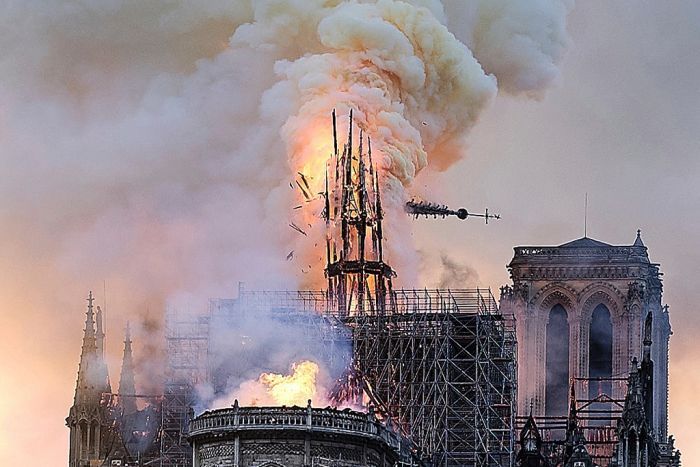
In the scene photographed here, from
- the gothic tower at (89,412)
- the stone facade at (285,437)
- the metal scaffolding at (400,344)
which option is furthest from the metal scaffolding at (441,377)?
the stone facade at (285,437)

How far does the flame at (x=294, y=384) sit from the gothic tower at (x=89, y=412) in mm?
18071

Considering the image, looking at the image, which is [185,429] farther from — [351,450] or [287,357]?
[351,450]

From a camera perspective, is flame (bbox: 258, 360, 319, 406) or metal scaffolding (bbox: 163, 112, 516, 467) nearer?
flame (bbox: 258, 360, 319, 406)

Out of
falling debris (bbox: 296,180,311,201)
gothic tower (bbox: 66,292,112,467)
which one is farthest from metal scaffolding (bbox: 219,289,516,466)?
gothic tower (bbox: 66,292,112,467)

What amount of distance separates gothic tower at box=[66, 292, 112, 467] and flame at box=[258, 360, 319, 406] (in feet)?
59.3

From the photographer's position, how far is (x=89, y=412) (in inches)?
6988

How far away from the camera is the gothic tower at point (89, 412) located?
17650 centimetres

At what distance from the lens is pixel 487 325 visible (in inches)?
6708

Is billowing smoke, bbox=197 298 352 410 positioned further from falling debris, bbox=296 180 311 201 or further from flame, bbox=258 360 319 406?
falling debris, bbox=296 180 311 201

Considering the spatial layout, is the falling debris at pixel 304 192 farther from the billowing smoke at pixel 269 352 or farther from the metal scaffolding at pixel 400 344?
the billowing smoke at pixel 269 352

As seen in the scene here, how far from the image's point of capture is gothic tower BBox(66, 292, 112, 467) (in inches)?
6949

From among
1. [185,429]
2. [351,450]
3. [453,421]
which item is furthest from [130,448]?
[351,450]

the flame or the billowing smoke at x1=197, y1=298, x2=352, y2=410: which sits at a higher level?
the billowing smoke at x1=197, y1=298, x2=352, y2=410

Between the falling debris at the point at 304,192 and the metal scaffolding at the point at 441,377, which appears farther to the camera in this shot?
the falling debris at the point at 304,192
